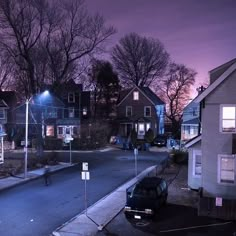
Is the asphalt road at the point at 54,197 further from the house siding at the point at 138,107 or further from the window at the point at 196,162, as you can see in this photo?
the house siding at the point at 138,107

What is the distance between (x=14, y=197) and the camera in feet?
92.9

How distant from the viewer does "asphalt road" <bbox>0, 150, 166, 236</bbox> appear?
21.4 metres

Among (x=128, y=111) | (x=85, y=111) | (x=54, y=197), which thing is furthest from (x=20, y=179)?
(x=85, y=111)

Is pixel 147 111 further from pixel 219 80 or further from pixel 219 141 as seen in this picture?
pixel 219 80

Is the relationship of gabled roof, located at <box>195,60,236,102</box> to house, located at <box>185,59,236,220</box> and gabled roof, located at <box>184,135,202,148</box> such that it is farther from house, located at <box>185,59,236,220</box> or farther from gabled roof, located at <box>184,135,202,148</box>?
gabled roof, located at <box>184,135,202,148</box>

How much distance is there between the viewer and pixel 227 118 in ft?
75.3

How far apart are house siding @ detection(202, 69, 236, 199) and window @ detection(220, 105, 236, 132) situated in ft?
0.72

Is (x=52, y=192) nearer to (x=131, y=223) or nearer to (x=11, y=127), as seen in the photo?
(x=131, y=223)

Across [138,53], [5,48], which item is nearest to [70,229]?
[5,48]

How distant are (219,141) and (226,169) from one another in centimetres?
163

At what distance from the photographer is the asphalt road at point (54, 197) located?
21.4 metres

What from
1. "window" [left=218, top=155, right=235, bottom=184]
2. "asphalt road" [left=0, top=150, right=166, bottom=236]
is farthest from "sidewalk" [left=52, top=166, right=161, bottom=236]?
→ "window" [left=218, top=155, right=235, bottom=184]

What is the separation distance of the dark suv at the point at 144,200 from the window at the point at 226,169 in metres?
3.59

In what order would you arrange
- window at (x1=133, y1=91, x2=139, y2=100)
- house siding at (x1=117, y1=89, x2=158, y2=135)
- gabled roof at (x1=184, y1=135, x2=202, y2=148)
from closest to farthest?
gabled roof at (x1=184, y1=135, x2=202, y2=148)
house siding at (x1=117, y1=89, x2=158, y2=135)
window at (x1=133, y1=91, x2=139, y2=100)
